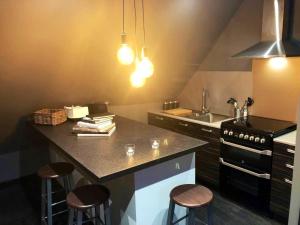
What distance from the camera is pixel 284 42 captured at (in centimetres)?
247

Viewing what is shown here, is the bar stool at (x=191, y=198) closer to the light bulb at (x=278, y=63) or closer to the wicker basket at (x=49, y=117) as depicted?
the wicker basket at (x=49, y=117)

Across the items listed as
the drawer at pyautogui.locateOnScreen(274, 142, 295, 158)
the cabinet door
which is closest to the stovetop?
the drawer at pyautogui.locateOnScreen(274, 142, 295, 158)

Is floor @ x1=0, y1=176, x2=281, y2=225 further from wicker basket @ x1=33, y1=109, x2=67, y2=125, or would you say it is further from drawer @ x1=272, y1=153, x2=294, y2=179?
wicker basket @ x1=33, y1=109, x2=67, y2=125

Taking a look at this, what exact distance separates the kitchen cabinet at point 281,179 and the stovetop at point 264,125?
16 cm

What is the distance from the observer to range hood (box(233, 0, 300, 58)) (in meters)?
2.37

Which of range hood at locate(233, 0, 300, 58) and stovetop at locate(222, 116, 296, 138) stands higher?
range hood at locate(233, 0, 300, 58)

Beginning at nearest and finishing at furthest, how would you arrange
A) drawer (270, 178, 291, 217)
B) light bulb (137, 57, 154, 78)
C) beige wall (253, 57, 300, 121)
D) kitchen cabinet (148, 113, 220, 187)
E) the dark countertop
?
the dark countertop
light bulb (137, 57, 154, 78)
drawer (270, 178, 291, 217)
beige wall (253, 57, 300, 121)
kitchen cabinet (148, 113, 220, 187)

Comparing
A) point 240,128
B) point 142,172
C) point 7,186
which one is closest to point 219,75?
point 240,128

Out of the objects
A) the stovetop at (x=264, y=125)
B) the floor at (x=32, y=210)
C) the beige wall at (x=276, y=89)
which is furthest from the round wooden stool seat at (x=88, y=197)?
the beige wall at (x=276, y=89)

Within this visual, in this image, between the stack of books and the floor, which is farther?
the floor

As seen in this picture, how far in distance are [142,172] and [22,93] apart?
1664mm

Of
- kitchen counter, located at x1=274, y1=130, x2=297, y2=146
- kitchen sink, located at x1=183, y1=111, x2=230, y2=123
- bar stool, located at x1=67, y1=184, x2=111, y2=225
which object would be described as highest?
kitchen sink, located at x1=183, y1=111, x2=230, y2=123

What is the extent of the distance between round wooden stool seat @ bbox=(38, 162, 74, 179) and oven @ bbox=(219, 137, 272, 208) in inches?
65.8

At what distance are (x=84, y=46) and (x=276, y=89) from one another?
7.11 ft
